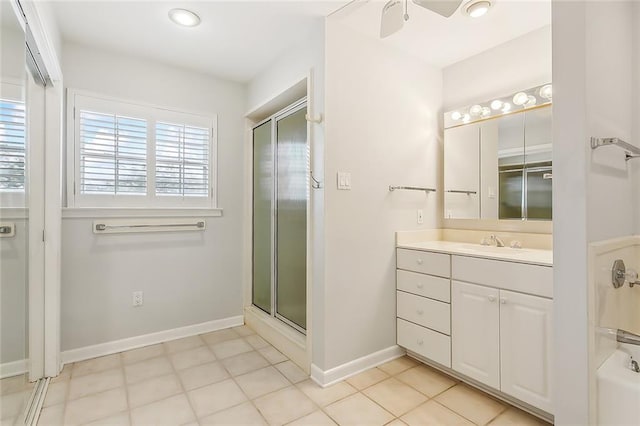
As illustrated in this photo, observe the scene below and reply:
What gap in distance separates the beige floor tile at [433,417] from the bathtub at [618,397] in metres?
0.65

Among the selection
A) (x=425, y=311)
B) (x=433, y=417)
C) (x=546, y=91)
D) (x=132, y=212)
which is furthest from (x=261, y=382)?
(x=546, y=91)

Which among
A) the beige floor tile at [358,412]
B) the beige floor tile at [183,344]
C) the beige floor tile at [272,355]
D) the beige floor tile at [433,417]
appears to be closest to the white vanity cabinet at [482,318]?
the beige floor tile at [433,417]

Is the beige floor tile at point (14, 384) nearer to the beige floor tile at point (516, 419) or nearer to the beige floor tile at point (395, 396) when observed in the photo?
the beige floor tile at point (395, 396)

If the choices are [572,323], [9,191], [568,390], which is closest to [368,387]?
[568,390]

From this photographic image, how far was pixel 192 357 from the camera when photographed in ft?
7.84

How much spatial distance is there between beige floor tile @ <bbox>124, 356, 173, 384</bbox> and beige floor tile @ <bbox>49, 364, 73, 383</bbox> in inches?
13.3

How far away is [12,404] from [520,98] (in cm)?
327

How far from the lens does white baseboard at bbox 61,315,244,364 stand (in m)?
2.33

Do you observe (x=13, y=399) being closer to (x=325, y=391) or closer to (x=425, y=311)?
(x=325, y=391)

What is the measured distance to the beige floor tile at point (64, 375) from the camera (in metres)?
2.06

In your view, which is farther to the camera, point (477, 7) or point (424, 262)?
point (424, 262)

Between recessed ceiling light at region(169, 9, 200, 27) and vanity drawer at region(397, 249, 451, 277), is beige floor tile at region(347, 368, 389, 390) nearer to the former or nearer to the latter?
vanity drawer at region(397, 249, 451, 277)

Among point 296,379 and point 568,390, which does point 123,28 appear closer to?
point 296,379

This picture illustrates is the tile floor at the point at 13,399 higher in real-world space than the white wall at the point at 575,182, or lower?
lower
